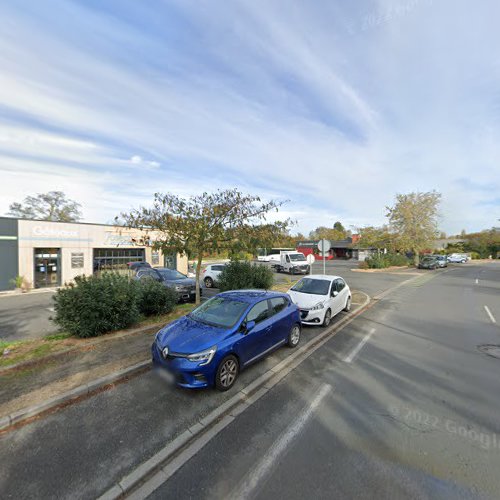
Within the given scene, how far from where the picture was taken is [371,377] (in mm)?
4719

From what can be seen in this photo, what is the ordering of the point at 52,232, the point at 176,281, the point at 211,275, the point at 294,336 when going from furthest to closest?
the point at 52,232 → the point at 211,275 → the point at 176,281 → the point at 294,336

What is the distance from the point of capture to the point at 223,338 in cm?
424

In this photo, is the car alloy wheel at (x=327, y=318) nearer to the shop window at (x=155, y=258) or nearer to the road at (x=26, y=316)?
the road at (x=26, y=316)

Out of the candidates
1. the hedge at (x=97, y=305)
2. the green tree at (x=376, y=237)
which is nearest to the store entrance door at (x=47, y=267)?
the hedge at (x=97, y=305)

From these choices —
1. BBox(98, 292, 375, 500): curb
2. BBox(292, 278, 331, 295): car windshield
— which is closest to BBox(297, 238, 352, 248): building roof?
BBox(292, 278, 331, 295): car windshield

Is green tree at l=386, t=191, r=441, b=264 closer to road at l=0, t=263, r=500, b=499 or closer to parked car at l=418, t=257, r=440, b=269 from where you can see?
parked car at l=418, t=257, r=440, b=269

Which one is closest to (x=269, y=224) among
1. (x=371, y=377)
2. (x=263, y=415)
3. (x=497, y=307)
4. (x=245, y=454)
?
(x=371, y=377)

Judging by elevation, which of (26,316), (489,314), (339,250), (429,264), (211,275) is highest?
(339,250)

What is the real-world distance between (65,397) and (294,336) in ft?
14.7

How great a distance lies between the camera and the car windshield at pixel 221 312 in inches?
188

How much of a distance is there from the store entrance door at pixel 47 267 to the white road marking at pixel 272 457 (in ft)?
69.8

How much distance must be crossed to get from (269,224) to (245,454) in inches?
250

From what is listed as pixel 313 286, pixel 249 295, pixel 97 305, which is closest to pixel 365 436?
pixel 249 295

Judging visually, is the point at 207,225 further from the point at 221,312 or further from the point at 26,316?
the point at 26,316
